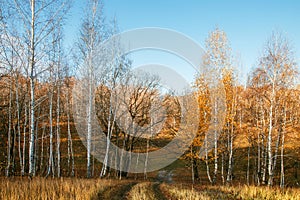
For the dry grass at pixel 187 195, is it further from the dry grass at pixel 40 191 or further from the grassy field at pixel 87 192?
the dry grass at pixel 40 191

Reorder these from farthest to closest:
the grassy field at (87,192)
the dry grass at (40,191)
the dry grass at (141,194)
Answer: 1. the dry grass at (141,194)
2. the grassy field at (87,192)
3. the dry grass at (40,191)

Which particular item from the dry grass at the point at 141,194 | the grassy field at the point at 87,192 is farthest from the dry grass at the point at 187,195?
the dry grass at the point at 141,194

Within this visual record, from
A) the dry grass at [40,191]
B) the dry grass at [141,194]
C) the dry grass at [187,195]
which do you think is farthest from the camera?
the dry grass at [141,194]

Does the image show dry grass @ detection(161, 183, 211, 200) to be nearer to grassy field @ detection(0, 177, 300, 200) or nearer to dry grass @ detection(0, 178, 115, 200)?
grassy field @ detection(0, 177, 300, 200)

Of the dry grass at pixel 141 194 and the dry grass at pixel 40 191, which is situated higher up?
the dry grass at pixel 40 191

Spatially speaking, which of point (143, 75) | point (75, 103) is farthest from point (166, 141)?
point (75, 103)

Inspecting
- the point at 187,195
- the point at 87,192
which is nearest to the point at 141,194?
the point at 187,195

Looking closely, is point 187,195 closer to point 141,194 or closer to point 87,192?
point 141,194

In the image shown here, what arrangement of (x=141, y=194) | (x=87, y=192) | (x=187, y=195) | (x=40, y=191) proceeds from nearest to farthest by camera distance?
1. (x=40, y=191)
2. (x=87, y=192)
3. (x=187, y=195)
4. (x=141, y=194)

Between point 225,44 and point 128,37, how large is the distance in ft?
27.8

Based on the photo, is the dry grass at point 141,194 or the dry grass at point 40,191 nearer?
the dry grass at point 40,191

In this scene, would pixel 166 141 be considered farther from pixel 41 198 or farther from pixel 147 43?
pixel 41 198

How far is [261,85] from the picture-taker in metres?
22.5

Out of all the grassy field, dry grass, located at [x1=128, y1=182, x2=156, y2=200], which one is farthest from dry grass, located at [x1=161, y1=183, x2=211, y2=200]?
dry grass, located at [x1=128, y1=182, x2=156, y2=200]
